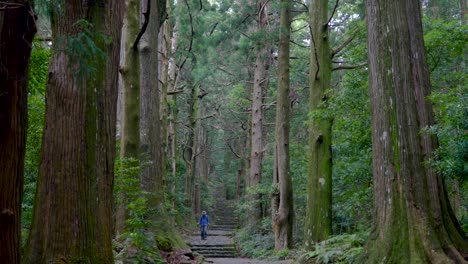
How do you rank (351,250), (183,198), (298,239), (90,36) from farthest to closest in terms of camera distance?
(183,198)
(298,239)
(351,250)
(90,36)

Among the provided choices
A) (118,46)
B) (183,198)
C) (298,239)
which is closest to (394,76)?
(118,46)

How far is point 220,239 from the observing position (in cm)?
2595

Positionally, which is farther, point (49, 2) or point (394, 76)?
point (394, 76)

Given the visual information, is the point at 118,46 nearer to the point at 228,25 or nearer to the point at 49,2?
the point at 49,2

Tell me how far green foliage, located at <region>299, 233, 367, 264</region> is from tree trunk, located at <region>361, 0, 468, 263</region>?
139 cm

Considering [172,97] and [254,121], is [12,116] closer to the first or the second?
[254,121]

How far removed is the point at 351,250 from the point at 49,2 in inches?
228

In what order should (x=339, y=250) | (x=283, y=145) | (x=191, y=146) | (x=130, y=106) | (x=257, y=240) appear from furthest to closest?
(x=191, y=146) < (x=257, y=240) < (x=283, y=145) < (x=130, y=106) < (x=339, y=250)

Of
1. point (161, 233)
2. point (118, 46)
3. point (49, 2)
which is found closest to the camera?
point (49, 2)

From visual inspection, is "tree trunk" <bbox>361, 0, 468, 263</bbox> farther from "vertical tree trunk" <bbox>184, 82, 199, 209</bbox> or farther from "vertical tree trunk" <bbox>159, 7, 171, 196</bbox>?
"vertical tree trunk" <bbox>184, 82, 199, 209</bbox>

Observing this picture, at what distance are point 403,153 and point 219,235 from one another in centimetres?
2479

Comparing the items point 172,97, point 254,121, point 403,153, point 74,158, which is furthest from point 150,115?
point 172,97

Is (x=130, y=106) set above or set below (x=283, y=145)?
above

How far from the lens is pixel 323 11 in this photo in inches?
501
